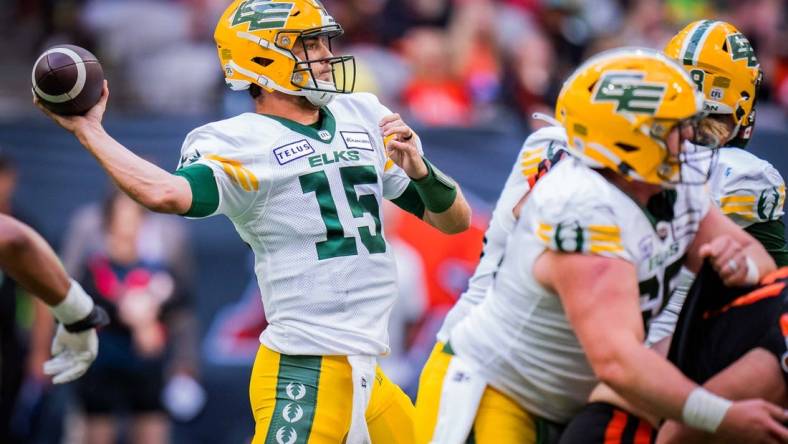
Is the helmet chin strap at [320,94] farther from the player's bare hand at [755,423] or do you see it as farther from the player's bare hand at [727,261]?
the player's bare hand at [755,423]

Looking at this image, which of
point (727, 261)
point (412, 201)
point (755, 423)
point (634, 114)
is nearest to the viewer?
point (755, 423)

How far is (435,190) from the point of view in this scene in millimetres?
4344

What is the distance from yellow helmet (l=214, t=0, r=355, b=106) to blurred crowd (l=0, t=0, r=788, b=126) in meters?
3.54

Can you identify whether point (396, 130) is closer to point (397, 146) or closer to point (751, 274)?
point (397, 146)

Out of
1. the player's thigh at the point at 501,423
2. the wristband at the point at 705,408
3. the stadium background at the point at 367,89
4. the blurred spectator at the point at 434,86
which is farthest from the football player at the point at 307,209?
the blurred spectator at the point at 434,86

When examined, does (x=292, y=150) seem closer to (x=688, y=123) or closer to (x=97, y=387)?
(x=688, y=123)

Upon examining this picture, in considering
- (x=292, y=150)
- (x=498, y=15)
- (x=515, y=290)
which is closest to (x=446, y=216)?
(x=292, y=150)

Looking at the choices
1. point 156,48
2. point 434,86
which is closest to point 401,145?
point 434,86

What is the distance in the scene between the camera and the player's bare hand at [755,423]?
3.10 metres

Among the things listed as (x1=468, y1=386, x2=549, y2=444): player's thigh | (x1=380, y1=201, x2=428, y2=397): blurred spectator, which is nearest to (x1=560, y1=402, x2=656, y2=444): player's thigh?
(x1=468, y1=386, x2=549, y2=444): player's thigh

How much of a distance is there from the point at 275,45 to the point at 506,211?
3.24ft

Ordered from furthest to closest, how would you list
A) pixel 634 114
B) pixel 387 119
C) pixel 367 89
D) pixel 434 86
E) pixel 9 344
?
1. pixel 434 86
2. pixel 367 89
3. pixel 9 344
4. pixel 387 119
5. pixel 634 114

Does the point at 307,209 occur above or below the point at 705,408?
below

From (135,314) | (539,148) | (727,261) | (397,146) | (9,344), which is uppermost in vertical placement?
(727,261)
